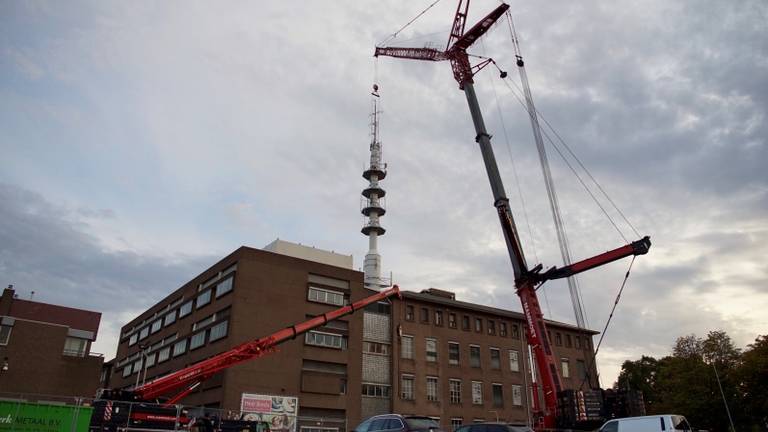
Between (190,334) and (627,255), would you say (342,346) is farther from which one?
(627,255)

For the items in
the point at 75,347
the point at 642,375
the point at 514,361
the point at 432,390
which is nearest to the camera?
the point at 75,347

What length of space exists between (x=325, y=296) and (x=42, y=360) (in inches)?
927

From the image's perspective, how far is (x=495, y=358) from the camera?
190ft

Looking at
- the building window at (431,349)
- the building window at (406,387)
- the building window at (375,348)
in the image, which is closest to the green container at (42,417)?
the building window at (375,348)

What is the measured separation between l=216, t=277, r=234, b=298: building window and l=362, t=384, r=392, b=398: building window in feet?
48.4

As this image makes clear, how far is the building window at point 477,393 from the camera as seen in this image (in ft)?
178

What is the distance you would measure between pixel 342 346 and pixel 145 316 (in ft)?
112

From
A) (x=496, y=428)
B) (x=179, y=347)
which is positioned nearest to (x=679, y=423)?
(x=496, y=428)

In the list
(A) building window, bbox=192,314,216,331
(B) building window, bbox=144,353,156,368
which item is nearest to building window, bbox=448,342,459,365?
(A) building window, bbox=192,314,216,331

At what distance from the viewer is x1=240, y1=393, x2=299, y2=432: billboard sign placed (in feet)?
134

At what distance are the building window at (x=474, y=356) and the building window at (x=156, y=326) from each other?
34353mm

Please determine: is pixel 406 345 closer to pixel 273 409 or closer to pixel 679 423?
pixel 273 409

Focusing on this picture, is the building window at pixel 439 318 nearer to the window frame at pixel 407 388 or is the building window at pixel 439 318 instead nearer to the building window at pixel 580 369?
the window frame at pixel 407 388

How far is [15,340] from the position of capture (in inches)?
1719
